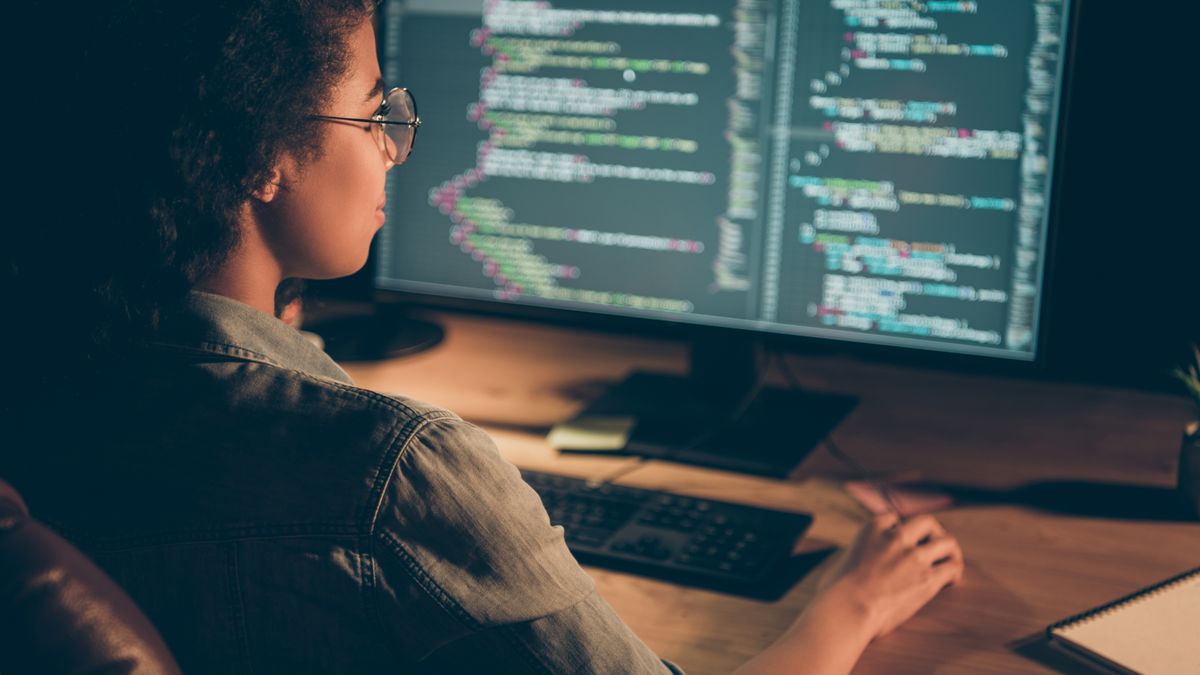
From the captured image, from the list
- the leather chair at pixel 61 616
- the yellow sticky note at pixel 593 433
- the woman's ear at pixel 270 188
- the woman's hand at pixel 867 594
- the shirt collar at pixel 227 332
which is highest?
the woman's ear at pixel 270 188

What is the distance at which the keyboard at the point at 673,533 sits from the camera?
3.13 feet

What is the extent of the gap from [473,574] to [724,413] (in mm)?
656

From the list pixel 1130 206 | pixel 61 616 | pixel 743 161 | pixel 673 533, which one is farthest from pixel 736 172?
pixel 61 616

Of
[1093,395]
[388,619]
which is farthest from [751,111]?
[388,619]

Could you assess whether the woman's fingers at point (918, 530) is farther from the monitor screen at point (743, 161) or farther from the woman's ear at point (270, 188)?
the woman's ear at point (270, 188)

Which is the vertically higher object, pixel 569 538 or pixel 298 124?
pixel 298 124

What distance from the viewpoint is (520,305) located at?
131cm

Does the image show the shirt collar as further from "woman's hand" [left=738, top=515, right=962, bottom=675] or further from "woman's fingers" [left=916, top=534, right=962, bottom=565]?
"woman's fingers" [left=916, top=534, right=962, bottom=565]

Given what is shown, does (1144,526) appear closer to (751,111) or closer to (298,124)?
(751,111)

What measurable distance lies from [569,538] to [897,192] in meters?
0.45

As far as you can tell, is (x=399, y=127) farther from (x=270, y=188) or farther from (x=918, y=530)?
(x=918, y=530)

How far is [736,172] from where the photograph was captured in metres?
1.21

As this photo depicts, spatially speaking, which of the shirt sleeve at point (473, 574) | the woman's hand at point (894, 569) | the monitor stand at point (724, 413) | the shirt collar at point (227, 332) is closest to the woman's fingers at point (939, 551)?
the woman's hand at point (894, 569)

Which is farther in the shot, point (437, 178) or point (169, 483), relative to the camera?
point (437, 178)
